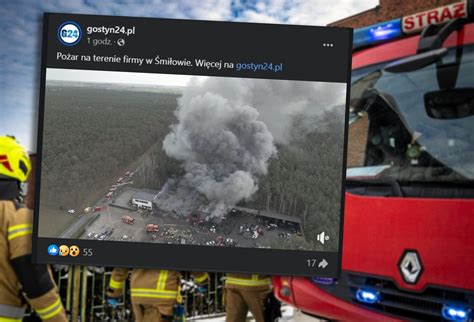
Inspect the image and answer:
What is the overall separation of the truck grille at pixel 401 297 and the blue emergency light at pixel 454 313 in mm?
27

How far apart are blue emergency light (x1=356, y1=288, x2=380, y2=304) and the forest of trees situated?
204 centimetres

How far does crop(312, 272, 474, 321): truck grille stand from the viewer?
2.66 metres

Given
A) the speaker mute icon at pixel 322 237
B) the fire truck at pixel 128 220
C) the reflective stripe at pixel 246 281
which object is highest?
the fire truck at pixel 128 220

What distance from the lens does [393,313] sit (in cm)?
295

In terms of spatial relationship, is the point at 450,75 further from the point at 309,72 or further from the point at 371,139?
the point at 309,72

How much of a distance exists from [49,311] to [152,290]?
3.07 ft

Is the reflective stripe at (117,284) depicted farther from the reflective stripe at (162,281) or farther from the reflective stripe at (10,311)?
the reflective stripe at (10,311)

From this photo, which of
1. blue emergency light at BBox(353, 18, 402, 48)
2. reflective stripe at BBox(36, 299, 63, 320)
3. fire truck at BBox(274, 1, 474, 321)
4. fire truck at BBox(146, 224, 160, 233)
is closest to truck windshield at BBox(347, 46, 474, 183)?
fire truck at BBox(274, 1, 474, 321)

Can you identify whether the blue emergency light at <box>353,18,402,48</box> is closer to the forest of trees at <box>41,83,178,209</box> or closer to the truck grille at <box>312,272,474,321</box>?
the truck grille at <box>312,272,474,321</box>

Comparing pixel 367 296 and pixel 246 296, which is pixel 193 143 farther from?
pixel 246 296

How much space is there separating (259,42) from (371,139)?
2.46 metres

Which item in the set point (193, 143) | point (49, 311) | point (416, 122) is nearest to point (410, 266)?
point (416, 122)

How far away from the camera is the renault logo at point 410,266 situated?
2.73 m

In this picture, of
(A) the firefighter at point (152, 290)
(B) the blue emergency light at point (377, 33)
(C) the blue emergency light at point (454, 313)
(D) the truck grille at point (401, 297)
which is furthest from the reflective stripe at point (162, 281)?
(B) the blue emergency light at point (377, 33)
